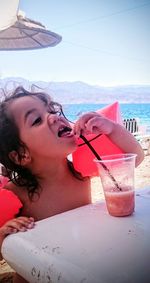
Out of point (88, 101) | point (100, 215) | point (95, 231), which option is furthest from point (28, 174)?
point (88, 101)

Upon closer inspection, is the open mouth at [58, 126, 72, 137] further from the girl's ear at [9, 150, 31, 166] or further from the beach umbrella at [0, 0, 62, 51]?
the beach umbrella at [0, 0, 62, 51]

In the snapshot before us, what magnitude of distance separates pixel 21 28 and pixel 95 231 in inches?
141

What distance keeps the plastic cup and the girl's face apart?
1.09 feet

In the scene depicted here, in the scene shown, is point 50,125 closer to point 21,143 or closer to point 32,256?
point 21,143

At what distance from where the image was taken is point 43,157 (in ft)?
4.86

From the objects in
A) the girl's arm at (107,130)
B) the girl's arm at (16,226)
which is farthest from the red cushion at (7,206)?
the girl's arm at (107,130)

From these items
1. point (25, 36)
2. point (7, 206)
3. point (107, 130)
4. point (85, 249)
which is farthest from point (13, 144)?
point (25, 36)

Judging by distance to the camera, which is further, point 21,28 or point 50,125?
point 21,28

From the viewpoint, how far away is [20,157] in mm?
1496

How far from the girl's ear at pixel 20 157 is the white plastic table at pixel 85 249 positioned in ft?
1.73

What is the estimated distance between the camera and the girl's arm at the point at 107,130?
4.19 feet

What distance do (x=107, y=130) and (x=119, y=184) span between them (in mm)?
362

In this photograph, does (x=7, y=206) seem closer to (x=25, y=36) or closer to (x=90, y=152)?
(x=90, y=152)

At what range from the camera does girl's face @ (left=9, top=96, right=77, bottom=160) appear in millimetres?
1336
